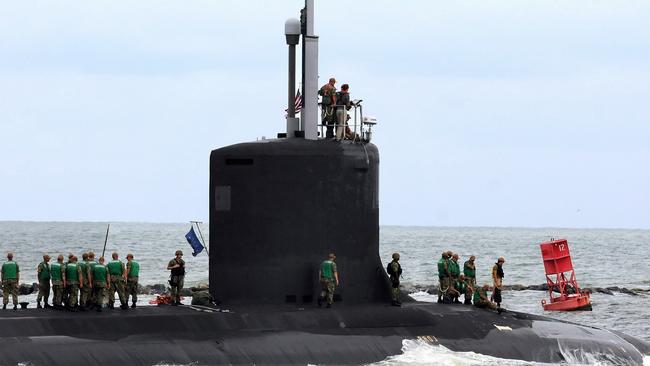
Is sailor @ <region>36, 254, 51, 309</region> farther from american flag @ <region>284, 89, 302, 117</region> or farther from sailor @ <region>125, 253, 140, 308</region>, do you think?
american flag @ <region>284, 89, 302, 117</region>

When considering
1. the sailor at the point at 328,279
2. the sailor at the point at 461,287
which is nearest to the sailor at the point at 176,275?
the sailor at the point at 328,279

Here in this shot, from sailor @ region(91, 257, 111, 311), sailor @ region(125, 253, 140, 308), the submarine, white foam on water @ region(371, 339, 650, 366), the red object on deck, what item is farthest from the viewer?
the red object on deck

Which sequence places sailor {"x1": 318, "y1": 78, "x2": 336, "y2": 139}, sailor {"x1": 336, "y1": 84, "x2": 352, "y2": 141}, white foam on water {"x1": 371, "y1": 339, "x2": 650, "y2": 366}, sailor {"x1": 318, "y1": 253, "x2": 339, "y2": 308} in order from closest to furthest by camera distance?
A: white foam on water {"x1": 371, "y1": 339, "x2": 650, "y2": 366} < sailor {"x1": 318, "y1": 253, "x2": 339, "y2": 308} < sailor {"x1": 336, "y1": 84, "x2": 352, "y2": 141} < sailor {"x1": 318, "y1": 78, "x2": 336, "y2": 139}

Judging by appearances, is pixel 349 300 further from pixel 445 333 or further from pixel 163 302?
pixel 163 302

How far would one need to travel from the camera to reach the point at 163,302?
88.8 ft

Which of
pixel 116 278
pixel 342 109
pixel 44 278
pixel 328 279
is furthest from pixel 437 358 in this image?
pixel 44 278

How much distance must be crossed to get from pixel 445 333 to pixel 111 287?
6795 millimetres

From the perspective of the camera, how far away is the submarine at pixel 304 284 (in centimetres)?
2336

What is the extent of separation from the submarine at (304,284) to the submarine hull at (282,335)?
3 cm

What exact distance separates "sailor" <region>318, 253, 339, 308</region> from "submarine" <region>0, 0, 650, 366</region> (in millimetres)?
204

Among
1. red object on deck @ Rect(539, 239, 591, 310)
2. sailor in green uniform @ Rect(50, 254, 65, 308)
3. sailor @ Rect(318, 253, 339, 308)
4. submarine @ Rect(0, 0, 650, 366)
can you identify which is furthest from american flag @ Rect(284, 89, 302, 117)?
red object on deck @ Rect(539, 239, 591, 310)

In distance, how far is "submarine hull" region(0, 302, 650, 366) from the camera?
22.0 m

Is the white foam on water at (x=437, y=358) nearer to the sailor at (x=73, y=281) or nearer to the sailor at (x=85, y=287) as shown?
the sailor at (x=85, y=287)

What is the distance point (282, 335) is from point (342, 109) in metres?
5.13
